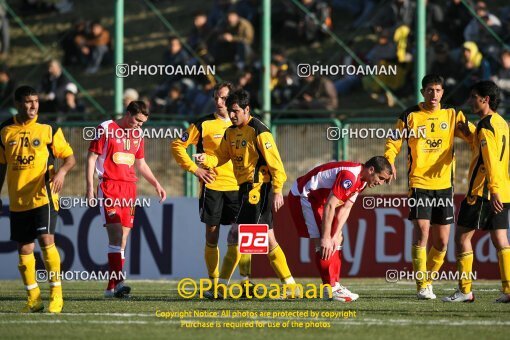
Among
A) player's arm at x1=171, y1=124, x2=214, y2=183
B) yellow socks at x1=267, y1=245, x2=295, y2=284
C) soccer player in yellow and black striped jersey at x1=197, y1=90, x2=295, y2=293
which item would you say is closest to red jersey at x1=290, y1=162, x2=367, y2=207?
soccer player in yellow and black striped jersey at x1=197, y1=90, x2=295, y2=293

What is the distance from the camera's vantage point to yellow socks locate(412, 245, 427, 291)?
13.7 metres

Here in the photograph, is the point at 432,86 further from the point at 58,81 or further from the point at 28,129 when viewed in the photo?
the point at 58,81

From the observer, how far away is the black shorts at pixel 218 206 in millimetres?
14203

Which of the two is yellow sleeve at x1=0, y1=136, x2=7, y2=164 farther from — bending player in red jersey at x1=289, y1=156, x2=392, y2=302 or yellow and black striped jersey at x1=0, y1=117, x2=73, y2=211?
bending player in red jersey at x1=289, y1=156, x2=392, y2=302

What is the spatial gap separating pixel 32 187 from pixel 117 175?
8.45 ft

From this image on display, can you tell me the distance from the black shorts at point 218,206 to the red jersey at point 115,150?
103cm

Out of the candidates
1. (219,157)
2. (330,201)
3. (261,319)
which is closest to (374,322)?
(261,319)

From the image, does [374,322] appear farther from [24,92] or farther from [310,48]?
[310,48]

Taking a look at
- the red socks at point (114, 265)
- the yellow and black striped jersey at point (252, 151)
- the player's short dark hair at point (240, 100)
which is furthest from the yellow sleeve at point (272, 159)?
the red socks at point (114, 265)

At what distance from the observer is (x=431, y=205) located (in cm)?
1371

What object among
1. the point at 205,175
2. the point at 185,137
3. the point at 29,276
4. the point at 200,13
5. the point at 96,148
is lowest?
the point at 29,276

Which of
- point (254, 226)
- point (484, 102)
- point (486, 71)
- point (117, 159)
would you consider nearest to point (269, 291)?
point (254, 226)

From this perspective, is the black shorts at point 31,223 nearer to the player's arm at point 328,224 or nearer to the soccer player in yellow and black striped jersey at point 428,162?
the player's arm at point 328,224

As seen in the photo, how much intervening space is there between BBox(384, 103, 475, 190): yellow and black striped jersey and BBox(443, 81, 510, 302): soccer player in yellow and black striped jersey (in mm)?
613
